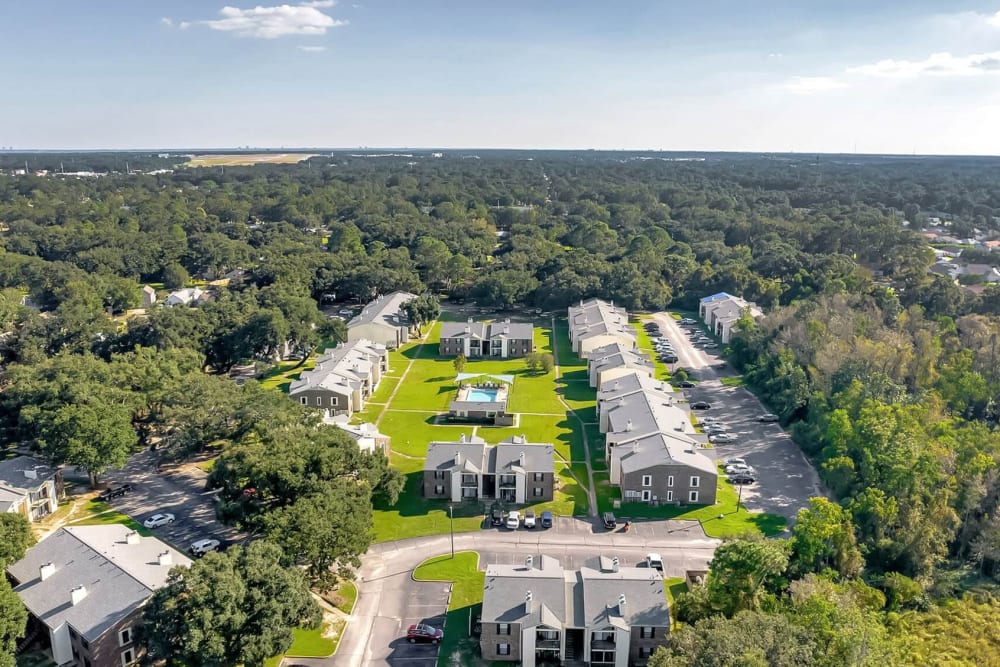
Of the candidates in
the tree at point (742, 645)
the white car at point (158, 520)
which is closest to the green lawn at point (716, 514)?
the tree at point (742, 645)

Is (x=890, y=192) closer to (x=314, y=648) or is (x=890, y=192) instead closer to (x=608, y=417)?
(x=608, y=417)

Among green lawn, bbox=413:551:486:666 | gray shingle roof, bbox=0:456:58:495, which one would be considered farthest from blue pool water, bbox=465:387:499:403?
gray shingle roof, bbox=0:456:58:495

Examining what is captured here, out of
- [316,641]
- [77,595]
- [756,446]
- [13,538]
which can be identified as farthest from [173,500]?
[756,446]

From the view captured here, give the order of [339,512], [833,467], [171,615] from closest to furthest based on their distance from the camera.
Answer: [171,615] → [339,512] → [833,467]

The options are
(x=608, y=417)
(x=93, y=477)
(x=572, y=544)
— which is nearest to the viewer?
(x=572, y=544)

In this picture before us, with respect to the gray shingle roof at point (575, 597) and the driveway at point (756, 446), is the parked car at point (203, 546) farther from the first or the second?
the driveway at point (756, 446)

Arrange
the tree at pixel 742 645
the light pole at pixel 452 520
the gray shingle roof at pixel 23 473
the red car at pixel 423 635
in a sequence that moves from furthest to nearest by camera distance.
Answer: the gray shingle roof at pixel 23 473 → the light pole at pixel 452 520 → the red car at pixel 423 635 → the tree at pixel 742 645

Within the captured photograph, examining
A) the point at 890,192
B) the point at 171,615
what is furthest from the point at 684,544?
the point at 890,192
